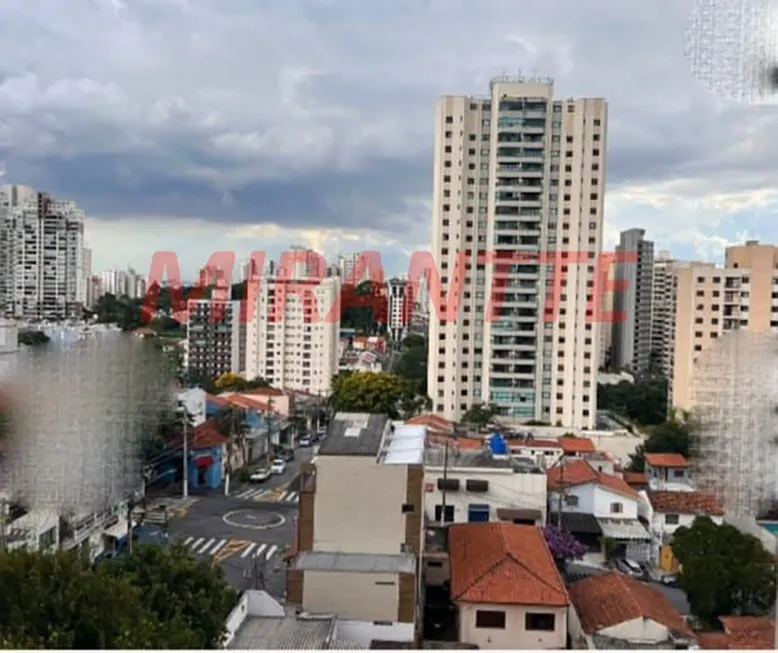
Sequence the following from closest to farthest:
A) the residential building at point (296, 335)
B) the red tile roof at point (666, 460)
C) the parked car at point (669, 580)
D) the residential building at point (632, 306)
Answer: the parked car at point (669, 580) → the red tile roof at point (666, 460) → the residential building at point (632, 306) → the residential building at point (296, 335)

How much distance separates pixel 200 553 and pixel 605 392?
6004 millimetres

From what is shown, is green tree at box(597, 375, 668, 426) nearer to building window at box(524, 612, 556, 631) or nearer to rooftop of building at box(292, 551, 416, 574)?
building window at box(524, 612, 556, 631)

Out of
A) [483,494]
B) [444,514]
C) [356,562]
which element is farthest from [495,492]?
[356,562]

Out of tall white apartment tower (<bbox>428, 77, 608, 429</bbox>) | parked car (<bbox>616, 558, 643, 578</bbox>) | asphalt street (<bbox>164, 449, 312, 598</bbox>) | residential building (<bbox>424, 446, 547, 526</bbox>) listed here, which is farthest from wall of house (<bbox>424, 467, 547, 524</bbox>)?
tall white apartment tower (<bbox>428, 77, 608, 429</bbox>)

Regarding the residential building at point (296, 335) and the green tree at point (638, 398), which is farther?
the residential building at point (296, 335)

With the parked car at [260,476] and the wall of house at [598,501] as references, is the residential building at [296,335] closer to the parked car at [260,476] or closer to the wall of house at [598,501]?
the parked car at [260,476]

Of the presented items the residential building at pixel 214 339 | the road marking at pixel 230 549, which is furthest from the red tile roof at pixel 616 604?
the residential building at pixel 214 339

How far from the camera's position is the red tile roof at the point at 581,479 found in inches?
172

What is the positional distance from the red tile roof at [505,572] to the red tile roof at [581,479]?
1.37 m

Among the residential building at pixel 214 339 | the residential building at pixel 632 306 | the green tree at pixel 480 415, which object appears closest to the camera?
the residential building at pixel 214 339

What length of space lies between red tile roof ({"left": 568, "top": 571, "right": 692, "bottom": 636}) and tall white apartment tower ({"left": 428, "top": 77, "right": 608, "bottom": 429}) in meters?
4.85

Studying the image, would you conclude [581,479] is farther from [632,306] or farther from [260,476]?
[632,306]

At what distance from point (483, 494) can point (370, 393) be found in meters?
3.05

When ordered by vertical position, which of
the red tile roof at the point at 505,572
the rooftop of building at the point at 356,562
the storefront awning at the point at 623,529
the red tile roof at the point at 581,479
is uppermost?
the rooftop of building at the point at 356,562
